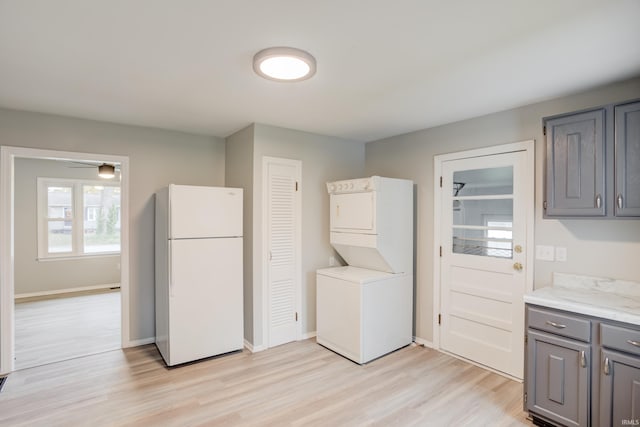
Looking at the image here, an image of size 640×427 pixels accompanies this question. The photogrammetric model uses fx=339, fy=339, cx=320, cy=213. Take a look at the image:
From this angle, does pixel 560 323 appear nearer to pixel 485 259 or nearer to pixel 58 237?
pixel 485 259

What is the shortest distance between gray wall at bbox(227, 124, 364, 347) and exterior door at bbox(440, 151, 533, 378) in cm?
128

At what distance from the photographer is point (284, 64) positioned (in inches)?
80.2

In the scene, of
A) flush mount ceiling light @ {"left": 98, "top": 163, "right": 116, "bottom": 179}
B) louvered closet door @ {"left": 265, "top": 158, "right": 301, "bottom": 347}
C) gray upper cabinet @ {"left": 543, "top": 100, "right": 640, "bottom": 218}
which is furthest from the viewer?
flush mount ceiling light @ {"left": 98, "top": 163, "right": 116, "bottom": 179}

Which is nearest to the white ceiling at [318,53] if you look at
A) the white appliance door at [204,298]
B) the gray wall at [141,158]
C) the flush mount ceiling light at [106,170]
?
the gray wall at [141,158]

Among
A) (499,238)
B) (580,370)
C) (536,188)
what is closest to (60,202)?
(499,238)

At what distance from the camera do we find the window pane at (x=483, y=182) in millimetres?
3002

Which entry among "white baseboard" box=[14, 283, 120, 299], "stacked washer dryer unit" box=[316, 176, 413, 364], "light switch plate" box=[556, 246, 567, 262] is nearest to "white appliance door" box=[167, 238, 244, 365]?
"stacked washer dryer unit" box=[316, 176, 413, 364]

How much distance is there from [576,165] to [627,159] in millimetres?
260

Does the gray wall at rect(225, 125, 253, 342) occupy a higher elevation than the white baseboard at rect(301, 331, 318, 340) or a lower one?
higher

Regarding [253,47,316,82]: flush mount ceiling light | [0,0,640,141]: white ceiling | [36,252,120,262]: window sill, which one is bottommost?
[36,252,120,262]: window sill

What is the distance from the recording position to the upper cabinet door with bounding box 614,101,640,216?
6.77ft

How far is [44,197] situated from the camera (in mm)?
5781

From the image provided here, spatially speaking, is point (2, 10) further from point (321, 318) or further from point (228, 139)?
point (321, 318)

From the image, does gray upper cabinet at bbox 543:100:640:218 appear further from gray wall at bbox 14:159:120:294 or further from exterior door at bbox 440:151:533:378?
gray wall at bbox 14:159:120:294
